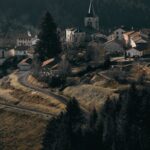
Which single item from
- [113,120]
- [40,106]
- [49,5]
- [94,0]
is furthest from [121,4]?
[113,120]

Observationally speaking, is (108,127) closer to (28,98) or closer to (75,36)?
(28,98)

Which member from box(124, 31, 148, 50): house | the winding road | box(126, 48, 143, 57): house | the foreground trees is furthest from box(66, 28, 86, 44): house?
the foreground trees

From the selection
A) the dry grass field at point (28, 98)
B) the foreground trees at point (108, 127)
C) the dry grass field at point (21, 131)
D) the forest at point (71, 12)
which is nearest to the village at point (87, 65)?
the dry grass field at point (28, 98)

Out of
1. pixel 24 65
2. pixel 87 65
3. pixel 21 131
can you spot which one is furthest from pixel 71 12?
pixel 21 131

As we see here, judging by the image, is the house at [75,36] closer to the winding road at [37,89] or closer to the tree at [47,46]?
the tree at [47,46]

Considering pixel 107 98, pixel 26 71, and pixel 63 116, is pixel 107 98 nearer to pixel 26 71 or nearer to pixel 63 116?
pixel 63 116

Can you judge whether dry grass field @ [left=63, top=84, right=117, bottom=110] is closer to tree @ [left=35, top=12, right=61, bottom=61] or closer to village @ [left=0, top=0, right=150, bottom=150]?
village @ [left=0, top=0, right=150, bottom=150]
